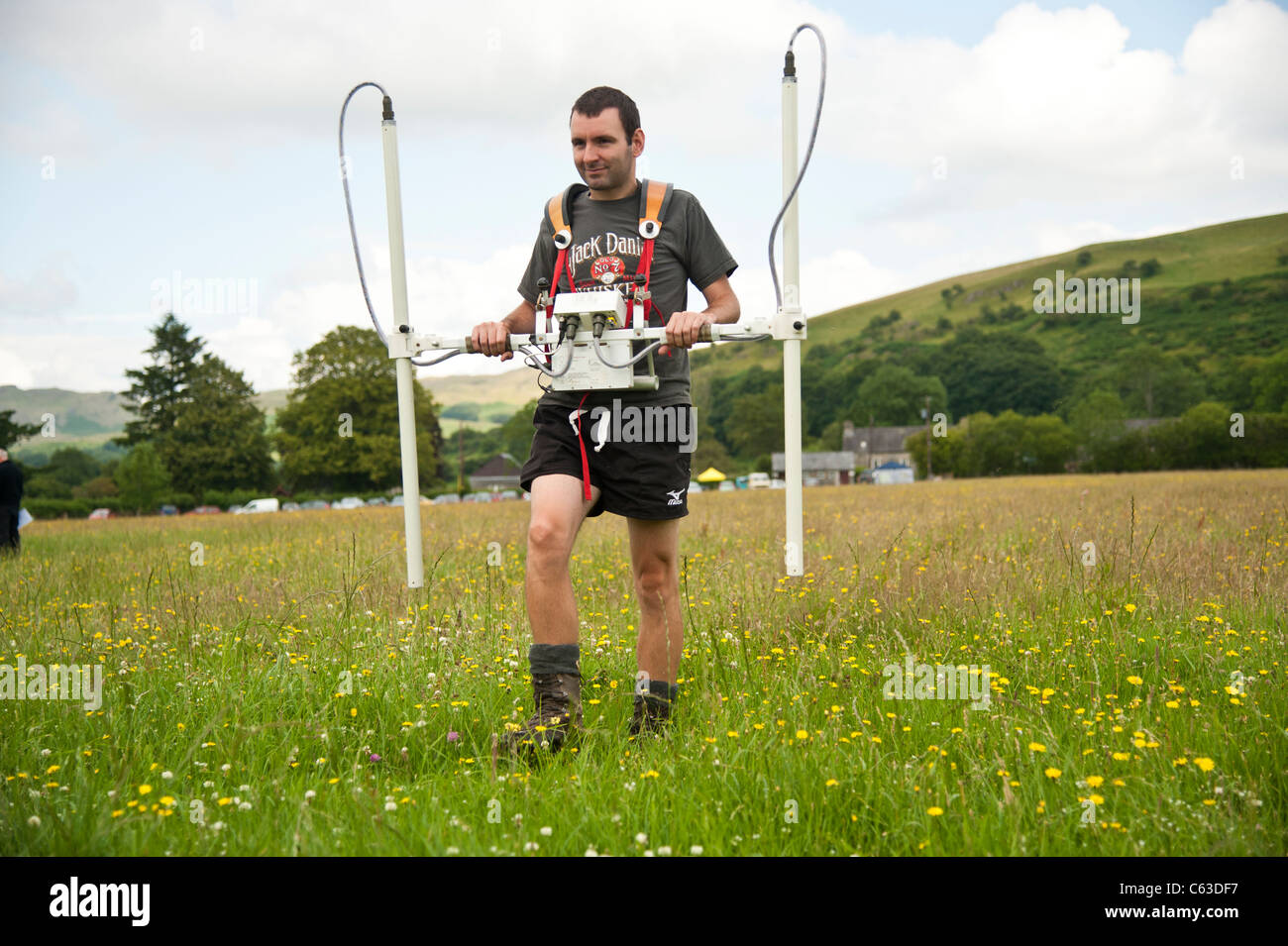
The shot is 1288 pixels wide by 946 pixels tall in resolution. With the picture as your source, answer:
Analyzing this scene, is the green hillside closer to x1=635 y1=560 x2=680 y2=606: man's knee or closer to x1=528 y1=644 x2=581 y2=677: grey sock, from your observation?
x1=635 y1=560 x2=680 y2=606: man's knee

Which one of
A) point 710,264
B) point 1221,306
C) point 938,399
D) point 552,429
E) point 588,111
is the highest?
point 1221,306

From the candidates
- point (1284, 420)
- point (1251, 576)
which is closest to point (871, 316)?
point (1284, 420)

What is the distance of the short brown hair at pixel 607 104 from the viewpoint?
3.37 meters

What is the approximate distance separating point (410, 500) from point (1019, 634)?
327 centimetres

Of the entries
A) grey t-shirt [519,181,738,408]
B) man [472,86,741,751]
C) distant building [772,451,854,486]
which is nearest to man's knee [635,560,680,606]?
man [472,86,741,751]

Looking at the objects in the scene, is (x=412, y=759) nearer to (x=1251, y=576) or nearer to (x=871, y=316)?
(x=1251, y=576)

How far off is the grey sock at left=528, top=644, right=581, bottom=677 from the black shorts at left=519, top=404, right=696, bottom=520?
584 mm

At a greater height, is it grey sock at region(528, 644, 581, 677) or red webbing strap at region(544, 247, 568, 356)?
red webbing strap at region(544, 247, 568, 356)

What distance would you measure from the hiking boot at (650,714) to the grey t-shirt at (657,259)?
4.05ft

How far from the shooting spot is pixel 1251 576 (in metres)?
5.34

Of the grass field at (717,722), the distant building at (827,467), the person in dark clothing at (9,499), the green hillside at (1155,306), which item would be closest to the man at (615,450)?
the grass field at (717,722)

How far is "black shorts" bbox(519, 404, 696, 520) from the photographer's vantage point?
346cm

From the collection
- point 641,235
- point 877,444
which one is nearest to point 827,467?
point 877,444

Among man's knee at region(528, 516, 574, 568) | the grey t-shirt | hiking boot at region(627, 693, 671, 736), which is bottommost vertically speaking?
hiking boot at region(627, 693, 671, 736)
